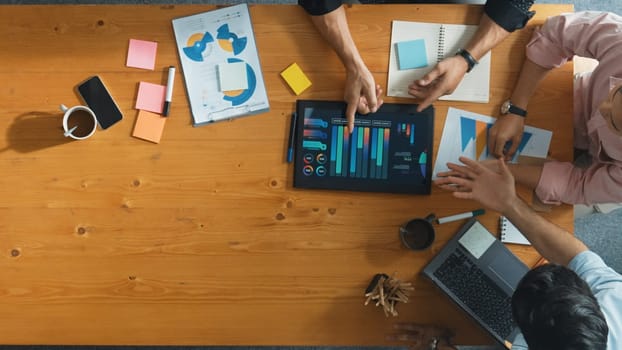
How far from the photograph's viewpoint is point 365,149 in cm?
113

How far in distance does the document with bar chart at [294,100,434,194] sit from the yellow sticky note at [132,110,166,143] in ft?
1.13

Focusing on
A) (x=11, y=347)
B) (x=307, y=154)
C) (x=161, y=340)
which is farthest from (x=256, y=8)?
(x=11, y=347)

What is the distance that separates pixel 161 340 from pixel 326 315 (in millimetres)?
408

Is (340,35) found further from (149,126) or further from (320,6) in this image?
(149,126)

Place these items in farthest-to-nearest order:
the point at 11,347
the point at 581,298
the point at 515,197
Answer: the point at 11,347
the point at 515,197
the point at 581,298

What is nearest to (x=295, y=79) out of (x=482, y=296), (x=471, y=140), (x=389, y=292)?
(x=471, y=140)

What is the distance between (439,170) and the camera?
1.13 metres

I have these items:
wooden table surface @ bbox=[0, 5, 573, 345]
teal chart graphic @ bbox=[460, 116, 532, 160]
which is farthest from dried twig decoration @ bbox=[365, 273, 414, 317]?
teal chart graphic @ bbox=[460, 116, 532, 160]

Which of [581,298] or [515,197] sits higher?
[515,197]

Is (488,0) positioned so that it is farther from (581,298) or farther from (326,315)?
(326,315)

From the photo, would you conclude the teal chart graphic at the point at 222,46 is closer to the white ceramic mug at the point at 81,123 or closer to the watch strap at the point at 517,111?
the white ceramic mug at the point at 81,123

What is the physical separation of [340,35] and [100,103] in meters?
0.62

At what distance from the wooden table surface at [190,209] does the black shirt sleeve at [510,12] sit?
0.05 meters

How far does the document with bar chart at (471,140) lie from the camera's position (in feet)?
3.73
